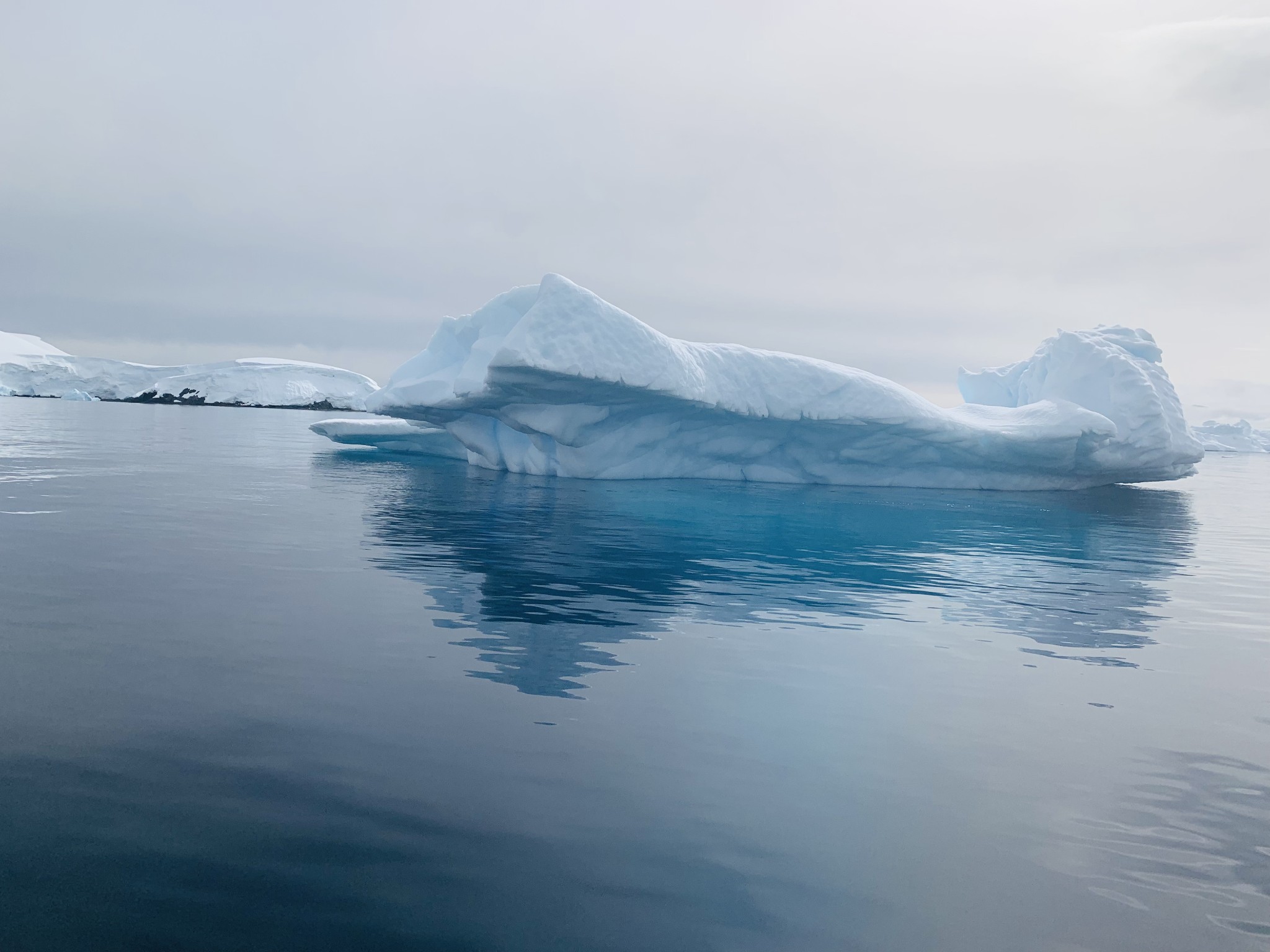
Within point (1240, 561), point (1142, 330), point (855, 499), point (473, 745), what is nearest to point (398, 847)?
point (473, 745)

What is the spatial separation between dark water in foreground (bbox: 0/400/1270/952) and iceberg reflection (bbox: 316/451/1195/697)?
0.08 m

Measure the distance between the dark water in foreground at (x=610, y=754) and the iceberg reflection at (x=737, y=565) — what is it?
0.08 metres

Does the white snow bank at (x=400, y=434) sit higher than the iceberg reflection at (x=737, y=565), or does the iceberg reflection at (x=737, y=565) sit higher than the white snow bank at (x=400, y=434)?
the white snow bank at (x=400, y=434)

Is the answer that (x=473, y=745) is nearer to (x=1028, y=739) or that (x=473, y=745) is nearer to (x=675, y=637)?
(x=675, y=637)

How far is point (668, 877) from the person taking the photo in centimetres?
292

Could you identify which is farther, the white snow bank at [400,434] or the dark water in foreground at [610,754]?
the white snow bank at [400,434]

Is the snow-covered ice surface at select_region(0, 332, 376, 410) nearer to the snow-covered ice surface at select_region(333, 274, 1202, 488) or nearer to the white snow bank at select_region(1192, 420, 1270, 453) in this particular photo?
the snow-covered ice surface at select_region(333, 274, 1202, 488)

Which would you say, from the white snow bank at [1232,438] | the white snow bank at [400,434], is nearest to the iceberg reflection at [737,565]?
the white snow bank at [400,434]

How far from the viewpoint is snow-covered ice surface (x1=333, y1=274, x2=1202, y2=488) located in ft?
52.9

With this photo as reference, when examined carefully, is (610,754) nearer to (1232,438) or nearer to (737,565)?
(737,565)

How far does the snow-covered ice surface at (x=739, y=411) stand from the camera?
16.1m

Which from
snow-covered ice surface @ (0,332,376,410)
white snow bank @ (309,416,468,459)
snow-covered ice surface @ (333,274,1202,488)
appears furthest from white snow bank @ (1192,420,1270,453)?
snow-covered ice surface @ (0,332,376,410)

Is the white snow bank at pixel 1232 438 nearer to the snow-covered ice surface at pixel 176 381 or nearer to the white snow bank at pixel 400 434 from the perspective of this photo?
the white snow bank at pixel 400 434

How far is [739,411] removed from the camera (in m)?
17.9
